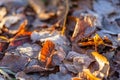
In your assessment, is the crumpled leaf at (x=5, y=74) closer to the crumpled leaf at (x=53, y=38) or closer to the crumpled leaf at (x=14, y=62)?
the crumpled leaf at (x=14, y=62)

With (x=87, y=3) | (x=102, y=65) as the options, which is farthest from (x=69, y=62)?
(x=87, y=3)

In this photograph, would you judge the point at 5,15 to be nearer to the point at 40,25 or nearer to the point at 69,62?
the point at 40,25

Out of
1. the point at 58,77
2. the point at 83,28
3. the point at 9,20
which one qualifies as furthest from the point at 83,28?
the point at 9,20

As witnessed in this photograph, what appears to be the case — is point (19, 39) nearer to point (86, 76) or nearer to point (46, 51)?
point (46, 51)

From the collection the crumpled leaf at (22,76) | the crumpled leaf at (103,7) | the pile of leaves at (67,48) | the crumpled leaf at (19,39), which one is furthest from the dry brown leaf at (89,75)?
the crumpled leaf at (103,7)

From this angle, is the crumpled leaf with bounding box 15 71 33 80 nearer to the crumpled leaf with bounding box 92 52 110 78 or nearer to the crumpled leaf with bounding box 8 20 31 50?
the crumpled leaf with bounding box 8 20 31 50

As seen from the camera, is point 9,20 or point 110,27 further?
point 9,20

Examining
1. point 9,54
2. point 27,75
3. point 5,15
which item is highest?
point 5,15
